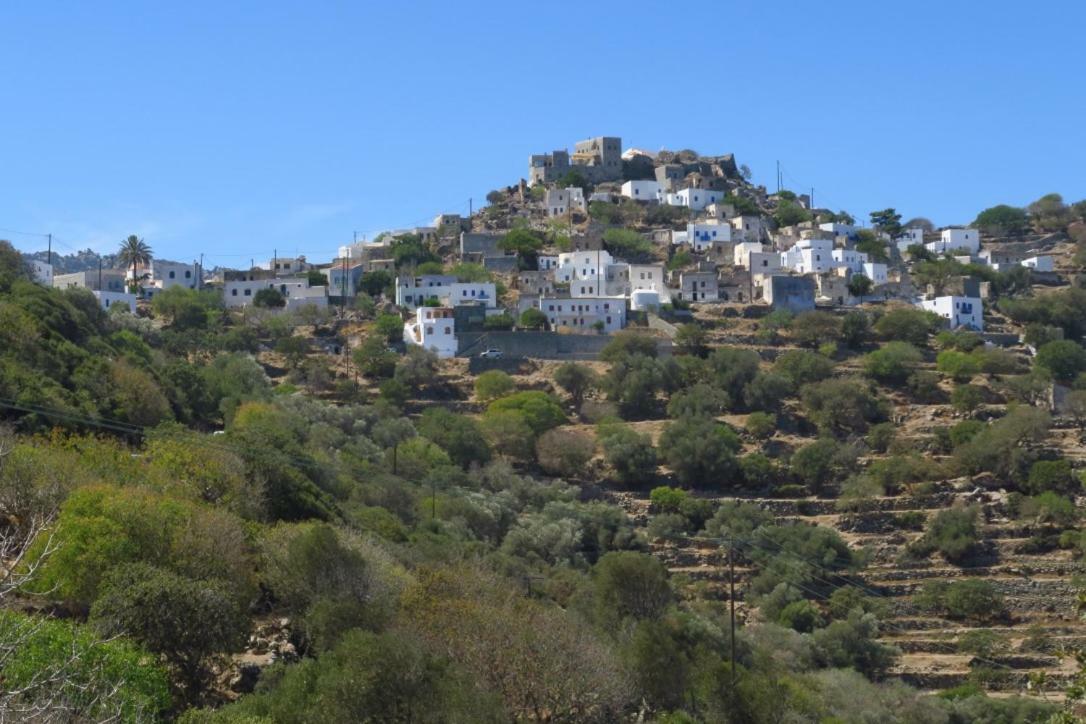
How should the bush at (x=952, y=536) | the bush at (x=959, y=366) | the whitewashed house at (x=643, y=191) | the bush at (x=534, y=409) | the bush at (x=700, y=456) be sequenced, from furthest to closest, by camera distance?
the whitewashed house at (x=643, y=191) < the bush at (x=959, y=366) < the bush at (x=534, y=409) < the bush at (x=700, y=456) < the bush at (x=952, y=536)

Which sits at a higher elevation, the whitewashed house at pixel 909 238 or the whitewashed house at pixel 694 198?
the whitewashed house at pixel 694 198

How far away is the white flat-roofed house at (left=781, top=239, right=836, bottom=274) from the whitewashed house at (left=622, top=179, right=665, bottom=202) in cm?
1275

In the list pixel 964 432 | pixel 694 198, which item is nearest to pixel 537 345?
pixel 964 432

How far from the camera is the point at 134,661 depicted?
2023 centimetres

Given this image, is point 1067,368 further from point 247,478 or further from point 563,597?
point 247,478

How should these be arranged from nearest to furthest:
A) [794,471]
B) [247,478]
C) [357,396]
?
[247,478] → [794,471] → [357,396]

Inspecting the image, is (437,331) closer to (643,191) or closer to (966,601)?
(966,601)

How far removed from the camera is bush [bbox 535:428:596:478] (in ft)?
165

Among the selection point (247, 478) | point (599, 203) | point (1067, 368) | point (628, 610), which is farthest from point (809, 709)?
point (599, 203)

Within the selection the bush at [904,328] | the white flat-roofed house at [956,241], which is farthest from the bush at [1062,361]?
the white flat-roofed house at [956,241]

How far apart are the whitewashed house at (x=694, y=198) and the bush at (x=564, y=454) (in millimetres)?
38898

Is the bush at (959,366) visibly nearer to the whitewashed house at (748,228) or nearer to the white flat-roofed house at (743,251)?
the white flat-roofed house at (743,251)

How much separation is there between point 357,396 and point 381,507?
17306 millimetres

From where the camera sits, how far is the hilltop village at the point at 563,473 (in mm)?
23406
